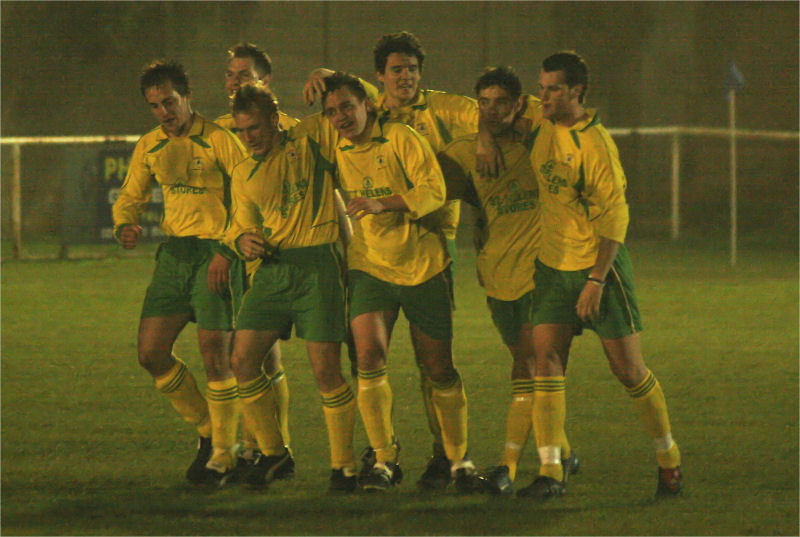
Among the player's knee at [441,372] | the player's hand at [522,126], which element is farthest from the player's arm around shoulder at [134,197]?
the player's hand at [522,126]

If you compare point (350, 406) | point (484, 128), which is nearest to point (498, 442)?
point (350, 406)

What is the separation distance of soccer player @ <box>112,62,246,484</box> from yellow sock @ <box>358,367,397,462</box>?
722 mm

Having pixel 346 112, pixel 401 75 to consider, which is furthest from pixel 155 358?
pixel 401 75

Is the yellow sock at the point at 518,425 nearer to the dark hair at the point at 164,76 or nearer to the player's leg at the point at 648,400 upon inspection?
the player's leg at the point at 648,400

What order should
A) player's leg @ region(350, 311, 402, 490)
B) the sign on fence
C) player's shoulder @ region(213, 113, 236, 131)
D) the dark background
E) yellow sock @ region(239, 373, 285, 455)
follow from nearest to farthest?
player's leg @ region(350, 311, 402, 490)
yellow sock @ region(239, 373, 285, 455)
player's shoulder @ region(213, 113, 236, 131)
the sign on fence
the dark background

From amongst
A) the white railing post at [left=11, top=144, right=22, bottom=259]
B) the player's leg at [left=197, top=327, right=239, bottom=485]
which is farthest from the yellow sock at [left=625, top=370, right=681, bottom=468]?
the white railing post at [left=11, top=144, right=22, bottom=259]

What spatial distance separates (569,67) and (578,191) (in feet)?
1.72

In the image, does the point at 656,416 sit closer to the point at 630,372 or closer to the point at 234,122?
Result: the point at 630,372

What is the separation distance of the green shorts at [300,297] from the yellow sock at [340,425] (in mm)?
277

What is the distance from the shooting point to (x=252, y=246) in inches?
230

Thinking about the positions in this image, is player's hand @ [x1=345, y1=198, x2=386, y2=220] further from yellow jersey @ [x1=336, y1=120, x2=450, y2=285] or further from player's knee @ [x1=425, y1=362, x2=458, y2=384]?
player's knee @ [x1=425, y1=362, x2=458, y2=384]

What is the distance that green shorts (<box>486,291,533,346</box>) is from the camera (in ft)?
20.1

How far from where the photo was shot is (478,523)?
5.44 meters

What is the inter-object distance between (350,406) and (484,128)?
4.51ft
